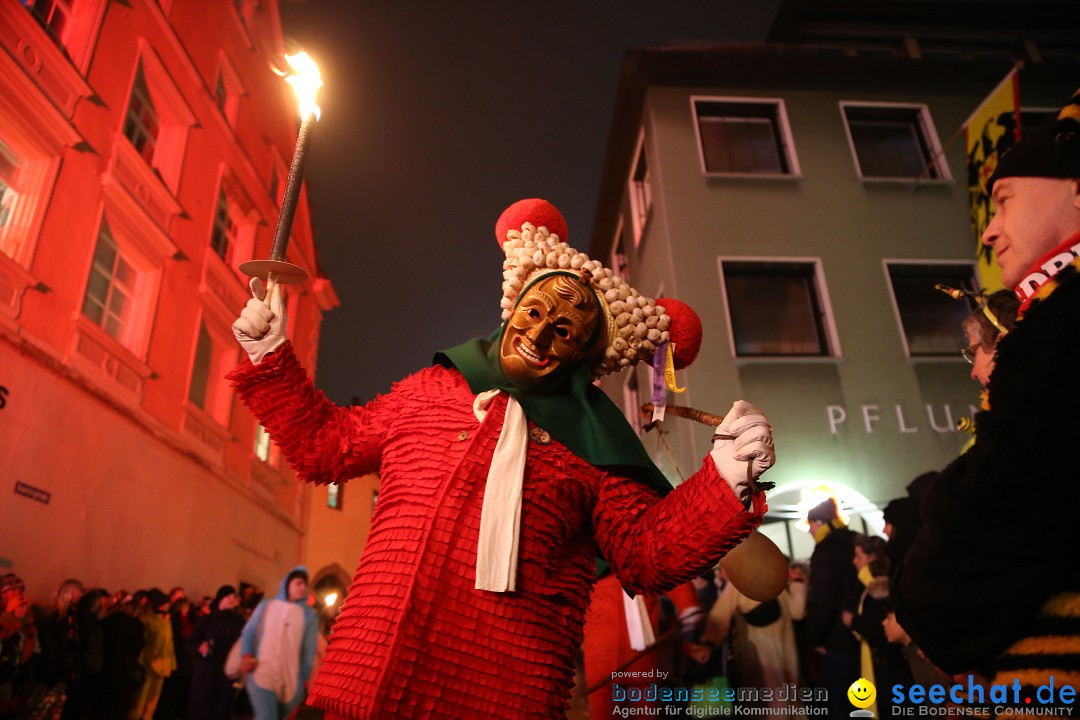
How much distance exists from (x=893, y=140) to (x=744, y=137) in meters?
2.47

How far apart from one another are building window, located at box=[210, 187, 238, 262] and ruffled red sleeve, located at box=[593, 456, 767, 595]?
36.0 ft

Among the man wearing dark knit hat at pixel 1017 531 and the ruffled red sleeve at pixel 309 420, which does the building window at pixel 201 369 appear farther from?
the man wearing dark knit hat at pixel 1017 531

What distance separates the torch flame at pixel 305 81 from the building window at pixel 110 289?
6962 mm

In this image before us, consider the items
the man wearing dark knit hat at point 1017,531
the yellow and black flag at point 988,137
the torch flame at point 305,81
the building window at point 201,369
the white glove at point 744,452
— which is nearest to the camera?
the man wearing dark knit hat at point 1017,531

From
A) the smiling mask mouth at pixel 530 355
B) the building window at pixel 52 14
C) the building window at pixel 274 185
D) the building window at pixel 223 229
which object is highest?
the building window at pixel 274 185

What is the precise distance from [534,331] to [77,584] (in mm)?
6157

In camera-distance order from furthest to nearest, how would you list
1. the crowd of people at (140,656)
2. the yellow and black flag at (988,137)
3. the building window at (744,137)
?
the building window at (744,137) < the yellow and black flag at (988,137) < the crowd of people at (140,656)

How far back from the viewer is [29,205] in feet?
22.0

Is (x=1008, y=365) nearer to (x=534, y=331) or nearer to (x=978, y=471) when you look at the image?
(x=978, y=471)

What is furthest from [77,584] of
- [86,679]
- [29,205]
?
[29,205]

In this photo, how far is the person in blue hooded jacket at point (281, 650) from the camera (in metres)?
5.32

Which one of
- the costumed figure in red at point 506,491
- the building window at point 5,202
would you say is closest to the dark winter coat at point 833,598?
the costumed figure in red at point 506,491

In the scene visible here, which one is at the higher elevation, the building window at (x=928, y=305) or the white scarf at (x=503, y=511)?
the building window at (x=928, y=305)

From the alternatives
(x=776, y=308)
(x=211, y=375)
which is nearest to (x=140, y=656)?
(x=211, y=375)
